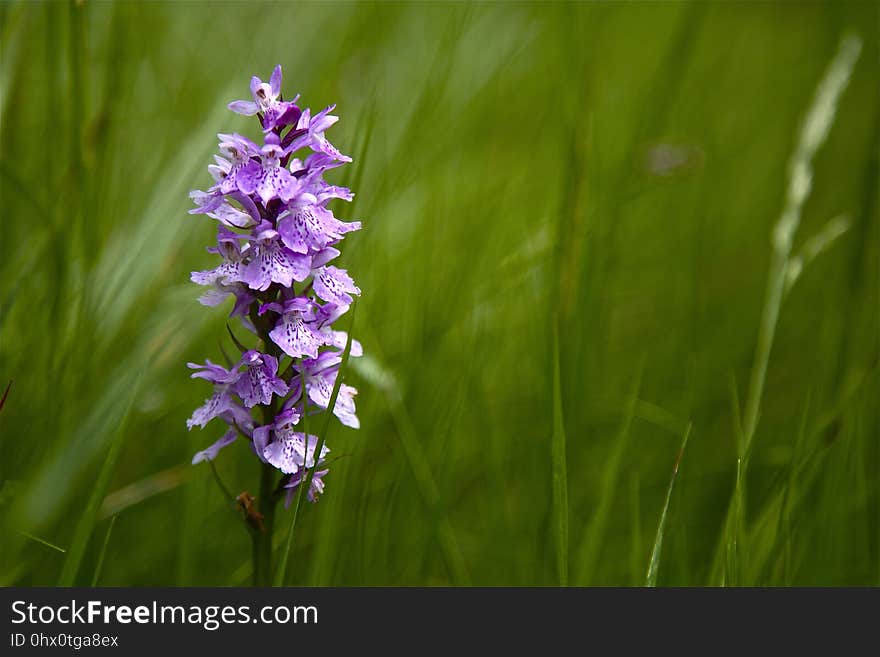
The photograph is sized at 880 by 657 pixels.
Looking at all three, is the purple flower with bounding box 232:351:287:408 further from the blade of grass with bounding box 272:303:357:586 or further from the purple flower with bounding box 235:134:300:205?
the purple flower with bounding box 235:134:300:205

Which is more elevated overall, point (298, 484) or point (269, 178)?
point (269, 178)

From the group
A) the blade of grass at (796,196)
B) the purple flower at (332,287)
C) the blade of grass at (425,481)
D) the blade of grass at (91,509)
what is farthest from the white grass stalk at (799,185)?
the blade of grass at (91,509)

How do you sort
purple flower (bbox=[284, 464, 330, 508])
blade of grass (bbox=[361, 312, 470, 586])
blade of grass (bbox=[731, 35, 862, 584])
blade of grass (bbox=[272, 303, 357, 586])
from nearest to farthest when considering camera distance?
blade of grass (bbox=[272, 303, 357, 586]) → purple flower (bbox=[284, 464, 330, 508]) → blade of grass (bbox=[361, 312, 470, 586]) → blade of grass (bbox=[731, 35, 862, 584])

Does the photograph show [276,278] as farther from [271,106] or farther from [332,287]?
[271,106]

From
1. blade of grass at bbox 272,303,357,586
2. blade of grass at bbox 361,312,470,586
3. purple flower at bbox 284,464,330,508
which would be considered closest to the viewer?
blade of grass at bbox 272,303,357,586

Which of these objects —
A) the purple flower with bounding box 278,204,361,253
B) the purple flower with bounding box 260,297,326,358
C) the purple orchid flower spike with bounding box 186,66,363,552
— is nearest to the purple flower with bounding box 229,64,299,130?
the purple orchid flower spike with bounding box 186,66,363,552

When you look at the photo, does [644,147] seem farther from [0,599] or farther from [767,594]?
[0,599]

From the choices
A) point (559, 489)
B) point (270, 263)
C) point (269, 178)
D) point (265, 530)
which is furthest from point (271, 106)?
point (559, 489)
